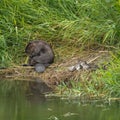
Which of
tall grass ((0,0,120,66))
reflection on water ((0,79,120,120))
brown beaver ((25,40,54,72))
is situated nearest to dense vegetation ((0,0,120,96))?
tall grass ((0,0,120,66))

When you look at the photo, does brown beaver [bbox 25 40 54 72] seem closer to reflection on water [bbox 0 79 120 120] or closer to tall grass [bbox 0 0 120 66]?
tall grass [bbox 0 0 120 66]

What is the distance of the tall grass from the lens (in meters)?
7.66

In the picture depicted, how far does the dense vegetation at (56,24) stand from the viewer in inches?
301

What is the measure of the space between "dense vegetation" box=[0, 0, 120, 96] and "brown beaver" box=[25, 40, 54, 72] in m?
0.20

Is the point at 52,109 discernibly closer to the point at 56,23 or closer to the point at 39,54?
the point at 39,54

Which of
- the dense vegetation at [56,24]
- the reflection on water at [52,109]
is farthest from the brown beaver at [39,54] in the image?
the reflection on water at [52,109]

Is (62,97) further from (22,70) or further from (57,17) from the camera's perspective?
(57,17)

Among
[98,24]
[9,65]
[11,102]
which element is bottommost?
[11,102]

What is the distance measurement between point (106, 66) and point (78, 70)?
36 cm

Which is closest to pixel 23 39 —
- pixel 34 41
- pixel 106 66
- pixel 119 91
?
pixel 34 41

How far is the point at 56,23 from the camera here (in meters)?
8.07

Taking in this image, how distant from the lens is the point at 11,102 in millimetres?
6223

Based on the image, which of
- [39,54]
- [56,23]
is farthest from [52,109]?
[56,23]

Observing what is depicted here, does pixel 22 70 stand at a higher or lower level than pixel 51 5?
lower
